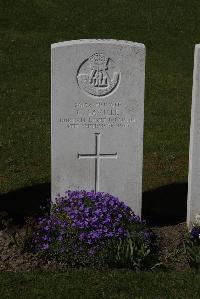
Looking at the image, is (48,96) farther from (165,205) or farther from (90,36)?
(165,205)

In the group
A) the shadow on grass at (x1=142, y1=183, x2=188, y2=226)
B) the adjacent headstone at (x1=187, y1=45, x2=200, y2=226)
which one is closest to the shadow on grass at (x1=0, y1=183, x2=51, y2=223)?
the shadow on grass at (x1=142, y1=183, x2=188, y2=226)

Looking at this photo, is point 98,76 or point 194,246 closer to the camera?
point 194,246

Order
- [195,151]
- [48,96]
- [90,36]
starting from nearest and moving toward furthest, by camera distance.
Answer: [195,151] < [48,96] < [90,36]

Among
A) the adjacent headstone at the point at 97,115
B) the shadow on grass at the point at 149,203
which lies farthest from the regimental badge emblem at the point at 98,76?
the shadow on grass at the point at 149,203

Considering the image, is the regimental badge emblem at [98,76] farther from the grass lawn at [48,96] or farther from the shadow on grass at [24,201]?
the grass lawn at [48,96]

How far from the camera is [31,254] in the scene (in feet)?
22.5

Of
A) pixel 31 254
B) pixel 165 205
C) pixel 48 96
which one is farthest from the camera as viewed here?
pixel 48 96

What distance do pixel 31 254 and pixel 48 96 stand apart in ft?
25.2

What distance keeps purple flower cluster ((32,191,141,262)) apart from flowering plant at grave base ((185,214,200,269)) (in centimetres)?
61

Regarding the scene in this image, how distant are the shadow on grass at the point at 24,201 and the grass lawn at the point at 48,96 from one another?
171 mm

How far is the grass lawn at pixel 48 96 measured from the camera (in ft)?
19.7

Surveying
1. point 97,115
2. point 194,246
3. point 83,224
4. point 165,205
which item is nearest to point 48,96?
point 165,205

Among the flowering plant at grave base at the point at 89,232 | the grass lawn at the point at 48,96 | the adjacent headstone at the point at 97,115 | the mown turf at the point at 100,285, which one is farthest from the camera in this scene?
the adjacent headstone at the point at 97,115

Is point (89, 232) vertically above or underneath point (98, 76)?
underneath
